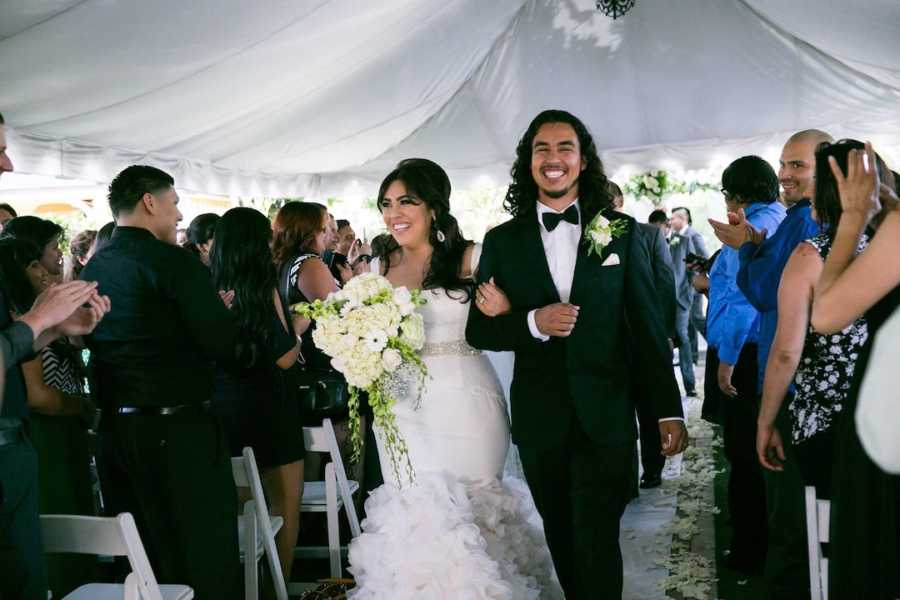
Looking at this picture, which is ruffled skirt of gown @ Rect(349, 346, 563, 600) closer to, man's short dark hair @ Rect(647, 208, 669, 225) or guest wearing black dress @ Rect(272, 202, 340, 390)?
guest wearing black dress @ Rect(272, 202, 340, 390)

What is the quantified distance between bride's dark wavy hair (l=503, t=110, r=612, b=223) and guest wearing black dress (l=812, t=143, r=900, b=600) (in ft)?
3.34

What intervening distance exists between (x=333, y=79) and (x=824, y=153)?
16.0ft

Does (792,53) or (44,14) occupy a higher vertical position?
(792,53)

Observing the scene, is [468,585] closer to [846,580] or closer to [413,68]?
[846,580]

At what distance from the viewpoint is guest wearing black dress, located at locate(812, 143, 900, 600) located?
1.94 m

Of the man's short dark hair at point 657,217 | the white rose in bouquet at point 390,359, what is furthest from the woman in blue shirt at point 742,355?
the man's short dark hair at point 657,217

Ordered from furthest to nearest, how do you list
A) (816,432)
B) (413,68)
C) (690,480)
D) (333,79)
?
(413,68)
(333,79)
(690,480)
(816,432)

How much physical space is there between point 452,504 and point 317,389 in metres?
1.81

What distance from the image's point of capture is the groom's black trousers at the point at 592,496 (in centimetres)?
280

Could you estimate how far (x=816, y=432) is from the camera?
2.63 meters

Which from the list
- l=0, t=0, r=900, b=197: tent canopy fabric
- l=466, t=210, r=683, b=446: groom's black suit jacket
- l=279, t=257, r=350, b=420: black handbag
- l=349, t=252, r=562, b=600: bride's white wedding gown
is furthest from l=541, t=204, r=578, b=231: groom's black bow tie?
l=0, t=0, r=900, b=197: tent canopy fabric

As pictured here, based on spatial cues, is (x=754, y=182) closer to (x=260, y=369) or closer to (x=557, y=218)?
(x=557, y=218)

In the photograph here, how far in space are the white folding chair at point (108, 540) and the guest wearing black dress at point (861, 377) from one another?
1903mm

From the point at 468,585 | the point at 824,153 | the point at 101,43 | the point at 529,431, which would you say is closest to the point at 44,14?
the point at 101,43
